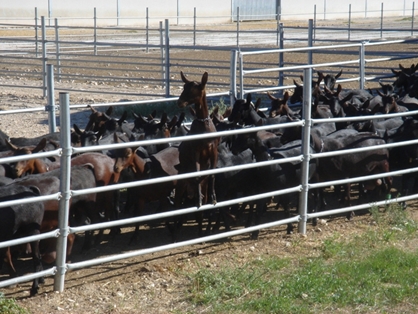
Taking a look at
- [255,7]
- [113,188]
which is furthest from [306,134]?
[255,7]

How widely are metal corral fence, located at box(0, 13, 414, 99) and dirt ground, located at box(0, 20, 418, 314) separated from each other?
3.62 meters

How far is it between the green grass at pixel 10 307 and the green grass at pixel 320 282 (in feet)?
4.26

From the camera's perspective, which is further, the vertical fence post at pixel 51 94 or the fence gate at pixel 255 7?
the fence gate at pixel 255 7

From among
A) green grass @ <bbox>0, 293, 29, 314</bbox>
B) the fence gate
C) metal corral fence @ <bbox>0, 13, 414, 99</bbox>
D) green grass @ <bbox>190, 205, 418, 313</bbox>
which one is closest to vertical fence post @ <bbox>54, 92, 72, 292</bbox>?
green grass @ <bbox>0, 293, 29, 314</bbox>

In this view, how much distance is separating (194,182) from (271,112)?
3.34m

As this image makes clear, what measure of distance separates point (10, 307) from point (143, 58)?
13.5m

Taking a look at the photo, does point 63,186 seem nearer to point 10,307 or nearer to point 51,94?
point 10,307

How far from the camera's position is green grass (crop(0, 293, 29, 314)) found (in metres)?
5.54

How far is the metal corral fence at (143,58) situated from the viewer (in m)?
17.2

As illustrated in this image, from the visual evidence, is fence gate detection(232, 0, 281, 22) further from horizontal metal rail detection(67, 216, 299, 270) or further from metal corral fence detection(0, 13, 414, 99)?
horizontal metal rail detection(67, 216, 299, 270)

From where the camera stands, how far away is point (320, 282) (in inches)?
245

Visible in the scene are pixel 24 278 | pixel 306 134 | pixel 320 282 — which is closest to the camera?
pixel 24 278

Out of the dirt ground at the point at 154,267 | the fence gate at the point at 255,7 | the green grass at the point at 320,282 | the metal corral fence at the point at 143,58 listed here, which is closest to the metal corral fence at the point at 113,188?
the dirt ground at the point at 154,267

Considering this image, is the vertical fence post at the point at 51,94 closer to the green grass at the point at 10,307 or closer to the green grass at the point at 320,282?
the green grass at the point at 320,282
